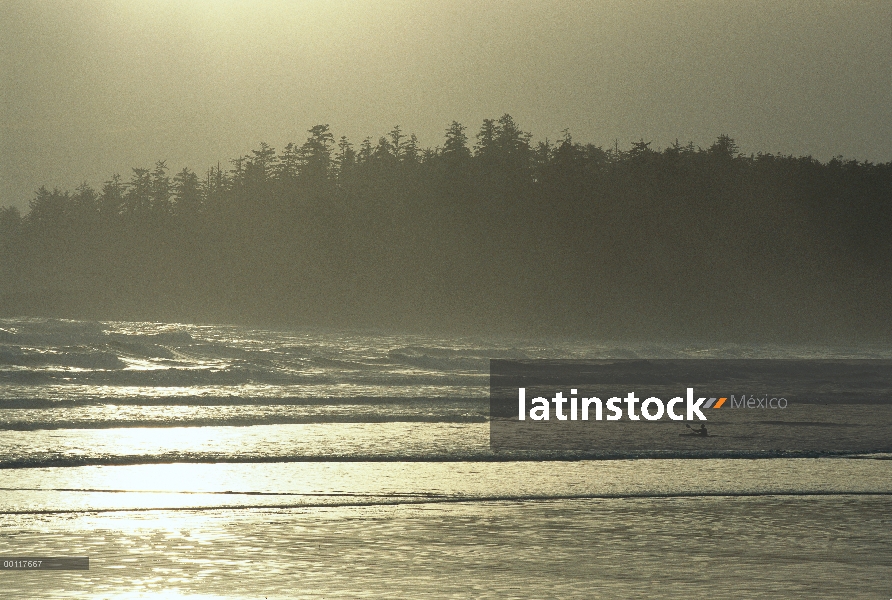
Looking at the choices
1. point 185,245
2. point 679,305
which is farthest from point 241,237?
point 679,305

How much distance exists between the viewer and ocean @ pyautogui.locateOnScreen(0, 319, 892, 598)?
6.23 metres

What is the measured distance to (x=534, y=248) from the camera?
13812cm

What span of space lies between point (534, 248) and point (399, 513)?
13043 centimetres

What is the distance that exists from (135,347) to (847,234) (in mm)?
114181

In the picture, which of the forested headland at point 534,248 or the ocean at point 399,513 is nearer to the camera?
the ocean at point 399,513

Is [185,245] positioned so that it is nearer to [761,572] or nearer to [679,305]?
[679,305]

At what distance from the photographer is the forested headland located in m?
122

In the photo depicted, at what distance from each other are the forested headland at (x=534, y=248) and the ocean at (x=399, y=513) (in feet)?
310

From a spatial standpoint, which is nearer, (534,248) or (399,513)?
(399,513)

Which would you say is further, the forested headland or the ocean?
the forested headland

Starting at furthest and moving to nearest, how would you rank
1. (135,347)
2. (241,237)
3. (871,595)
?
(241,237)
(135,347)
(871,595)

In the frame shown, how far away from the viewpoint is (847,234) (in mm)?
131000

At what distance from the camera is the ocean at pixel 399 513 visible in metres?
6.23

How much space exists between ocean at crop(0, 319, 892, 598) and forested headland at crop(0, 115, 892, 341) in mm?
94430
